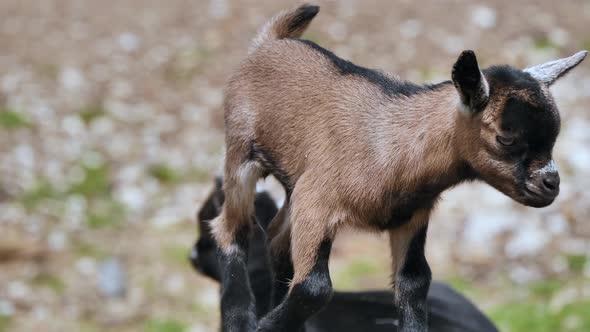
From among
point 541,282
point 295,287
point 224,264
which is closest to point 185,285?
point 541,282

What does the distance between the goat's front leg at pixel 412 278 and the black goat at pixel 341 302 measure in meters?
0.85

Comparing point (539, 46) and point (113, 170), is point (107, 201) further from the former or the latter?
point (539, 46)

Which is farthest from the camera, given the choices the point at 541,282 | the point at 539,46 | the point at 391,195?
the point at 539,46

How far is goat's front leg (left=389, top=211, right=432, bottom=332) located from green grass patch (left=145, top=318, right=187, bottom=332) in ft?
13.7

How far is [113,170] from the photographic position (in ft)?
29.3

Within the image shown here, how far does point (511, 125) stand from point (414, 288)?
2.50 feet

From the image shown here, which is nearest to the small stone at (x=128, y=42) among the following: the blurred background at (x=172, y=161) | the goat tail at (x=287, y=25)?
the blurred background at (x=172, y=161)

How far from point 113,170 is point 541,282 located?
3.89m

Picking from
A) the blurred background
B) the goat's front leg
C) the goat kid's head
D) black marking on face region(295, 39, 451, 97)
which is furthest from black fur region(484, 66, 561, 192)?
the blurred background

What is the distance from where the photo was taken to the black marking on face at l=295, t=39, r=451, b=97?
11.3 ft

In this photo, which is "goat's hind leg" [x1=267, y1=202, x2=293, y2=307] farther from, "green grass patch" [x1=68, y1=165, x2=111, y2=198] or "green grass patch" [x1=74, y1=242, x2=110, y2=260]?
"green grass patch" [x1=68, y1=165, x2=111, y2=198]

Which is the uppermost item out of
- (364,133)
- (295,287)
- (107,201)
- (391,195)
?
(107,201)

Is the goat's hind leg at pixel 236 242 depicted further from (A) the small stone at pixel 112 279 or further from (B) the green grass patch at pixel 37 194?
(B) the green grass patch at pixel 37 194

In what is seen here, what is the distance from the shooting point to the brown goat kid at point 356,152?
3.04 metres
